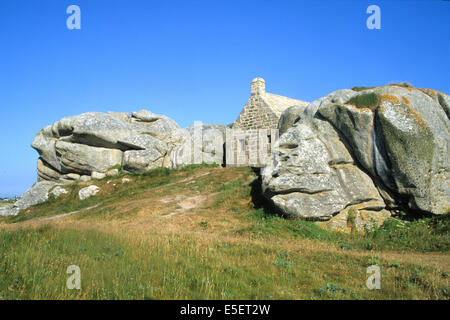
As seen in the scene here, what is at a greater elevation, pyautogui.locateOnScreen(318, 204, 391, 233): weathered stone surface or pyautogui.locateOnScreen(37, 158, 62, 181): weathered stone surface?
pyautogui.locateOnScreen(37, 158, 62, 181): weathered stone surface

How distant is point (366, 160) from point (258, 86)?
48.6ft

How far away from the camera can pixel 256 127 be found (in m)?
26.9

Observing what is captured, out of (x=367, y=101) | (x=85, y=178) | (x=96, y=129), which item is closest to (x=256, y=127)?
(x=367, y=101)

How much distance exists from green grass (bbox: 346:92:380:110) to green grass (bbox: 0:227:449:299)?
324 inches

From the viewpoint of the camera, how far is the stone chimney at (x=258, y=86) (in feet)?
89.0

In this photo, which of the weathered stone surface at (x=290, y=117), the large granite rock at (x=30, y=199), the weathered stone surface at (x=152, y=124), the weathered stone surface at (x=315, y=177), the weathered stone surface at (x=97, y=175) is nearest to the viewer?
the weathered stone surface at (x=315, y=177)

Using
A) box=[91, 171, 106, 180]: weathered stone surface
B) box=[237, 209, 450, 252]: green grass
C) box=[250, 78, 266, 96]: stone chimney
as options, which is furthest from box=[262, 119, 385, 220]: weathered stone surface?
box=[91, 171, 106, 180]: weathered stone surface

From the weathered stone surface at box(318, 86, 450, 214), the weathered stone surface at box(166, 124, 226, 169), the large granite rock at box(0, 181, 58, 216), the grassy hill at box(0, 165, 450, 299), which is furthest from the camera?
the weathered stone surface at box(166, 124, 226, 169)


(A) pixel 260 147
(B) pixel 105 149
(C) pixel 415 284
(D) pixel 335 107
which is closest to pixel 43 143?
(B) pixel 105 149

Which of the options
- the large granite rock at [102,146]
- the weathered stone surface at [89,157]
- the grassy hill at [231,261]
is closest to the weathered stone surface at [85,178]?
the large granite rock at [102,146]

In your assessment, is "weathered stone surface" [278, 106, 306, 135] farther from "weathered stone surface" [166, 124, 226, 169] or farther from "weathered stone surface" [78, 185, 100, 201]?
"weathered stone surface" [78, 185, 100, 201]

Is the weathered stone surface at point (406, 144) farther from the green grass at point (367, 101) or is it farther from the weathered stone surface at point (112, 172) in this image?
the weathered stone surface at point (112, 172)

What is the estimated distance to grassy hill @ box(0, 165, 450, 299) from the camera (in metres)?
5.73

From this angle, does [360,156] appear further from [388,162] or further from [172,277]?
[172,277]
